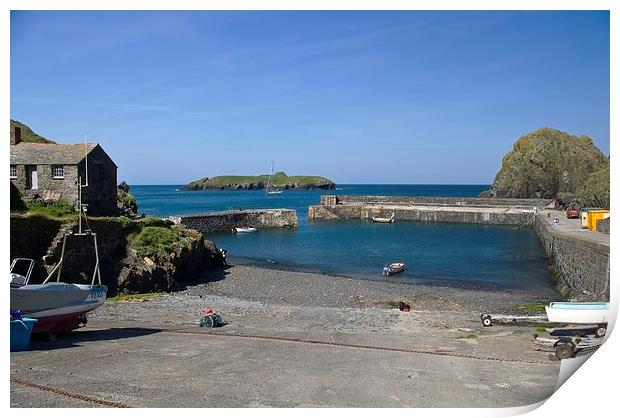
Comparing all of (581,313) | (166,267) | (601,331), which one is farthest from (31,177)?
(601,331)

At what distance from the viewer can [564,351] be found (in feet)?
29.4

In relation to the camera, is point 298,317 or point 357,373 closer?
point 357,373

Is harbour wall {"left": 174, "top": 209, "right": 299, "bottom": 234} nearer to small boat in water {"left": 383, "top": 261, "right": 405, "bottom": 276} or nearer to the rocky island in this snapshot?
small boat in water {"left": 383, "top": 261, "right": 405, "bottom": 276}

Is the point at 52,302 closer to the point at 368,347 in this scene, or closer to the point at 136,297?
the point at 368,347

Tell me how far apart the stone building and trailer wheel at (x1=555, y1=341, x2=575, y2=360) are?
1672cm

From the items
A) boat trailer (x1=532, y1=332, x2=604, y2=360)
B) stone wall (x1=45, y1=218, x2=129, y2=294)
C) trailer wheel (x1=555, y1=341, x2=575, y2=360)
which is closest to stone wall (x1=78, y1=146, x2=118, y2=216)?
stone wall (x1=45, y1=218, x2=129, y2=294)

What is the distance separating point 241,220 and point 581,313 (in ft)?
153

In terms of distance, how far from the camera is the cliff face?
68562 millimetres

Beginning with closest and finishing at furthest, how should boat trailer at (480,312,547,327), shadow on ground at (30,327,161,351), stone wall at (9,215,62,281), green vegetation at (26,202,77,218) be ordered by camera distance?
1. shadow on ground at (30,327,161,351)
2. boat trailer at (480,312,547,327)
3. stone wall at (9,215,62,281)
4. green vegetation at (26,202,77,218)

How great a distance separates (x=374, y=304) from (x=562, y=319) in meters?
9.30
